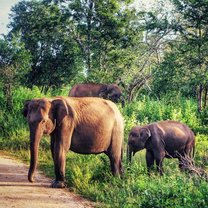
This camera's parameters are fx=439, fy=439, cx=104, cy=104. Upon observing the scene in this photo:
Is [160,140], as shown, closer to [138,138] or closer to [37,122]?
[138,138]

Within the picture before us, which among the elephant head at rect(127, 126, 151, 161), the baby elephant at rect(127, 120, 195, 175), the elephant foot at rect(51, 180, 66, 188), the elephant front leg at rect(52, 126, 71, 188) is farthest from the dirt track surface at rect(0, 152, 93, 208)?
the baby elephant at rect(127, 120, 195, 175)

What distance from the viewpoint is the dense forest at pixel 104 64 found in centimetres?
1036

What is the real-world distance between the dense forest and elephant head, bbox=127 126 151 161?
15.8 inches

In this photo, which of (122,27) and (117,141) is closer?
(117,141)

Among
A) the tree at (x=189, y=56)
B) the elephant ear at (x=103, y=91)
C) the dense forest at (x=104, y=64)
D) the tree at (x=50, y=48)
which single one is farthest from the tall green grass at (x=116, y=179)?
the tree at (x=50, y=48)

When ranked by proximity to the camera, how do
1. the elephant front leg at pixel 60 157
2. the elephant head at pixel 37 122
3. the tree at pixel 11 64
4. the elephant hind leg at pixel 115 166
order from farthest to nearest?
the tree at pixel 11 64
the elephant hind leg at pixel 115 166
the elephant front leg at pixel 60 157
the elephant head at pixel 37 122

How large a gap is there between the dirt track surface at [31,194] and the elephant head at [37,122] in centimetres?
30

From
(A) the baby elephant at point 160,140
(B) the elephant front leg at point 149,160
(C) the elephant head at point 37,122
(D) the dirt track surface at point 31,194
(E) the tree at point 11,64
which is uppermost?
(E) the tree at point 11,64

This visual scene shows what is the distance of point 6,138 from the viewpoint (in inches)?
480

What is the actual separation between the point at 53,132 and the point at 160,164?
8.39 ft

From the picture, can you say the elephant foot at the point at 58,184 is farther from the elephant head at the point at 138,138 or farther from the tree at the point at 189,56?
the tree at the point at 189,56

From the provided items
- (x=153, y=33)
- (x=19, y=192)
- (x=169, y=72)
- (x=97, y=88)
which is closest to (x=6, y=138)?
(x=97, y=88)

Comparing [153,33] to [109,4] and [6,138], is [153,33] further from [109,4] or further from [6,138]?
[6,138]

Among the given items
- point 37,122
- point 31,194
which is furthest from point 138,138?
point 31,194
